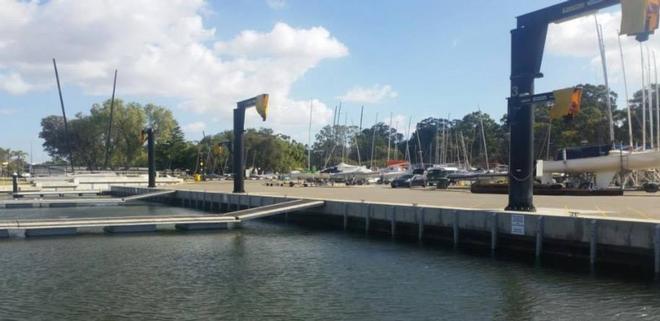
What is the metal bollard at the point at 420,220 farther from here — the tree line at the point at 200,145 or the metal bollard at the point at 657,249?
the tree line at the point at 200,145

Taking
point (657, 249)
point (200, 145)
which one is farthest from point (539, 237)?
point (200, 145)

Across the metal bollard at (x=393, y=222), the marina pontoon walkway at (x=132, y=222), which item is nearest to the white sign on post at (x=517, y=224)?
the metal bollard at (x=393, y=222)

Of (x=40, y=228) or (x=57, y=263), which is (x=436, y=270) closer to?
(x=57, y=263)

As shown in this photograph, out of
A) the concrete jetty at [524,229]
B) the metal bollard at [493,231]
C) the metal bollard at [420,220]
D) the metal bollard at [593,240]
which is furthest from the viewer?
the metal bollard at [420,220]

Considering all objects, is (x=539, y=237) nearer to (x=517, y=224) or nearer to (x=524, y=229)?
(x=524, y=229)

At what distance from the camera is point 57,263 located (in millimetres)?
23016

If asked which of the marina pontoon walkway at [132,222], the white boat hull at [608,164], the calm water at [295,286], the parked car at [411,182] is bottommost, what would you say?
the calm water at [295,286]

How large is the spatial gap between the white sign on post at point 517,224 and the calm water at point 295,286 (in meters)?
1.84

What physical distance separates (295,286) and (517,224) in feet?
31.9

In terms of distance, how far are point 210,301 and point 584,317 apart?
9.39 metres

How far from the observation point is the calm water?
50.6ft

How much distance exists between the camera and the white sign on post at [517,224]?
23.6 meters

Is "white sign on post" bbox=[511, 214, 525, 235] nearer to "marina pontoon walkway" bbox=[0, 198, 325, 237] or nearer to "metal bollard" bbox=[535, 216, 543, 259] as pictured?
"metal bollard" bbox=[535, 216, 543, 259]

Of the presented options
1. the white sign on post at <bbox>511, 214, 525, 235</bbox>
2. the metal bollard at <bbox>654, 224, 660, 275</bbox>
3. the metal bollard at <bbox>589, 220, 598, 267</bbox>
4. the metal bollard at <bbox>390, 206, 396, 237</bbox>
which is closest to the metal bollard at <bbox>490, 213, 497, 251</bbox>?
the white sign on post at <bbox>511, 214, 525, 235</bbox>
